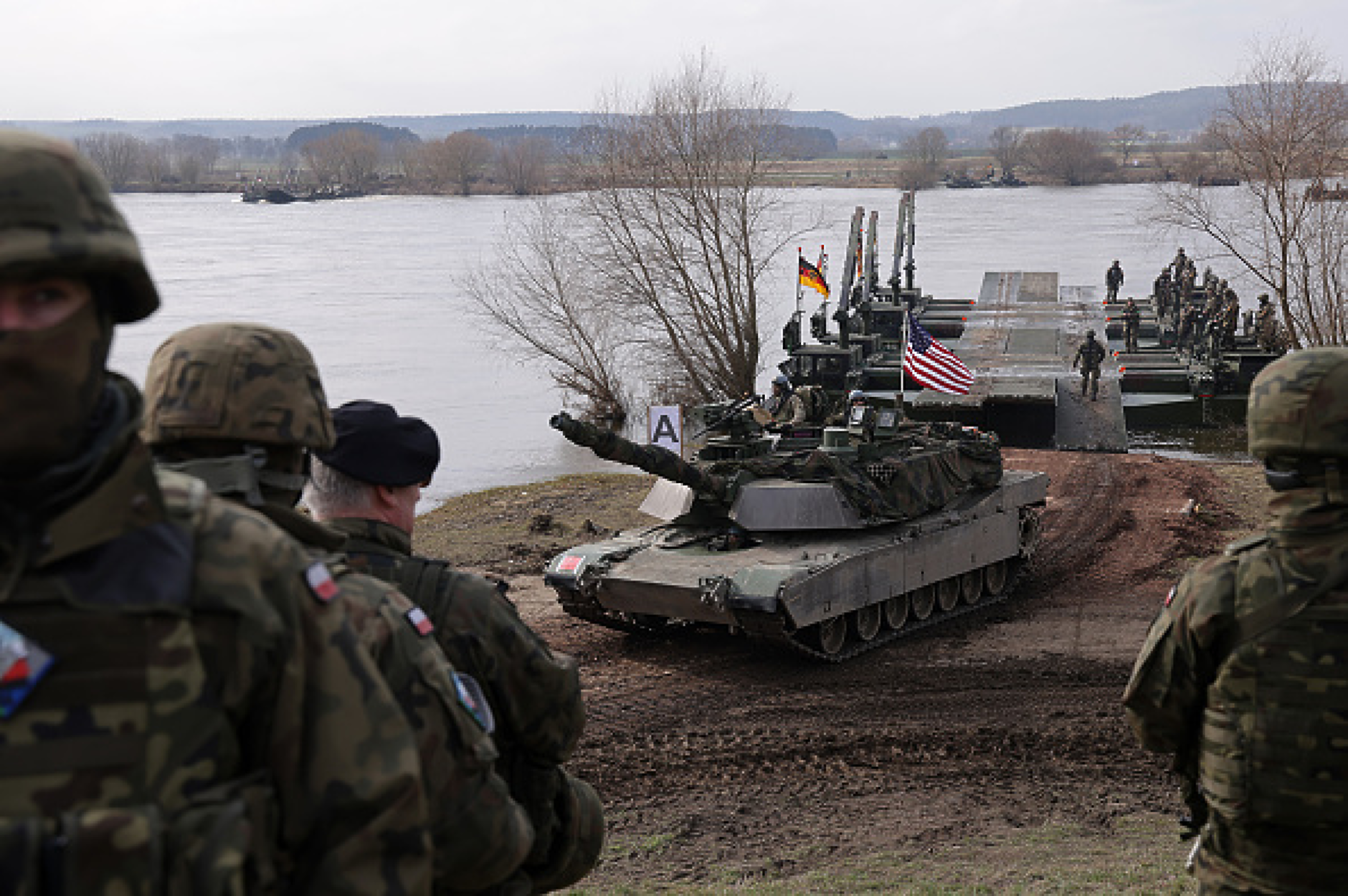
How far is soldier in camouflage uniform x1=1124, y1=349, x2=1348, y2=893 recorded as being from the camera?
12.4 feet

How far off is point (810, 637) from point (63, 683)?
1094 cm

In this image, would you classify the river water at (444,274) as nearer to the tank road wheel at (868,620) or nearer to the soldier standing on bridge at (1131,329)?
the soldier standing on bridge at (1131,329)

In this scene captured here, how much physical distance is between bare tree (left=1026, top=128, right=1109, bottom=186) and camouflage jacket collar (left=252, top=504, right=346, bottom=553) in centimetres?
12240

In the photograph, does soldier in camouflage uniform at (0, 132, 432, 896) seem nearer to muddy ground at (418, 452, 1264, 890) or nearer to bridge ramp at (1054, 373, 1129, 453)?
muddy ground at (418, 452, 1264, 890)

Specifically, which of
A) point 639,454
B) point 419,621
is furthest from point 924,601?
point 419,621

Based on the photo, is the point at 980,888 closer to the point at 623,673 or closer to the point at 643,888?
the point at 643,888

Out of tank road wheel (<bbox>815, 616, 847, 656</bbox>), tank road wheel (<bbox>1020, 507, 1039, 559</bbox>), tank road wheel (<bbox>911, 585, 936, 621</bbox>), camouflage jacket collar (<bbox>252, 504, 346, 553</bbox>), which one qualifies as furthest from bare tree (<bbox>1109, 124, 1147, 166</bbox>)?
camouflage jacket collar (<bbox>252, 504, 346, 553</bbox>)

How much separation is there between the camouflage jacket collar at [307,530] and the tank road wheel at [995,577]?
42.6 feet

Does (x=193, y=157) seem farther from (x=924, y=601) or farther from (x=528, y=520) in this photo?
(x=924, y=601)

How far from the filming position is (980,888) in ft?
23.6

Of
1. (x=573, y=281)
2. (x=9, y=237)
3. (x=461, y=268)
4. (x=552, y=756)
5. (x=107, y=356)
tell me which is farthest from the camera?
(x=461, y=268)

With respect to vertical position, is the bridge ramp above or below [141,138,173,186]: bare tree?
below

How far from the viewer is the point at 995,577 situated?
15664 millimetres

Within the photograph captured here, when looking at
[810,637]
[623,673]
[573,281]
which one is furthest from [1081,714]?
[573,281]
